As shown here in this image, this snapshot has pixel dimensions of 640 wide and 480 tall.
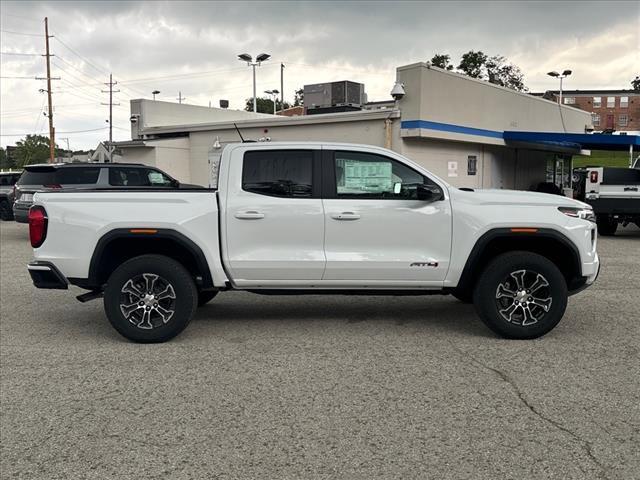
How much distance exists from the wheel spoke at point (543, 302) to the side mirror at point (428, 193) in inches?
53.6

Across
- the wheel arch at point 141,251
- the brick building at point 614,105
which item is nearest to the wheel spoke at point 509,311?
A: the wheel arch at point 141,251

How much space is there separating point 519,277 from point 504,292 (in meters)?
0.21

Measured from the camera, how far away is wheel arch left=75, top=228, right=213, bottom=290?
18.5ft

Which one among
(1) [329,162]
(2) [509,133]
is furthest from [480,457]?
(2) [509,133]

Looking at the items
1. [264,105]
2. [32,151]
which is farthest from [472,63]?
[32,151]

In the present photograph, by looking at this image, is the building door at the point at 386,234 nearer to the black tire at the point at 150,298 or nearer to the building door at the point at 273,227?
the building door at the point at 273,227

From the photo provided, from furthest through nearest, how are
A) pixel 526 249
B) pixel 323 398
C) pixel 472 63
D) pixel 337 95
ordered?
pixel 472 63 → pixel 337 95 → pixel 526 249 → pixel 323 398

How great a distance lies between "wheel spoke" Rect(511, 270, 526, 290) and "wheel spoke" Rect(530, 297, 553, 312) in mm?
165

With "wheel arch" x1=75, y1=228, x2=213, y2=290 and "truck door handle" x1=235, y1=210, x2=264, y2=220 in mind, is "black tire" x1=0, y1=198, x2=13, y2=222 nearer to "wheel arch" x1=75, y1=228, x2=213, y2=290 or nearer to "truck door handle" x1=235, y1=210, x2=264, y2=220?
"wheel arch" x1=75, y1=228, x2=213, y2=290

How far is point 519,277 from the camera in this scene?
571cm

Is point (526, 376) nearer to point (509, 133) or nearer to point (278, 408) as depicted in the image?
point (278, 408)

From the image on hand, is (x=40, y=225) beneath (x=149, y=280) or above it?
above

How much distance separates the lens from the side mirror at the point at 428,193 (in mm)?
5621

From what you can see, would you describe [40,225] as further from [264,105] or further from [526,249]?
[264,105]
